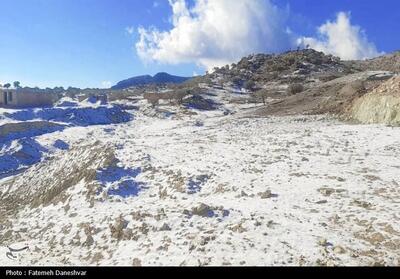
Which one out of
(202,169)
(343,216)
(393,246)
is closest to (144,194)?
(202,169)

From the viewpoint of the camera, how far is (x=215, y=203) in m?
14.5

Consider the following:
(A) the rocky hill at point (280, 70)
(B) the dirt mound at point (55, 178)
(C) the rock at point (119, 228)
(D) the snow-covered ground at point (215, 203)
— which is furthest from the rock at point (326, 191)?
(A) the rocky hill at point (280, 70)

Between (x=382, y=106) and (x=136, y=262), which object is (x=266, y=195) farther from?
(x=382, y=106)

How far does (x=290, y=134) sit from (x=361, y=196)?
1234 cm

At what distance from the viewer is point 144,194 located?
16.7 meters

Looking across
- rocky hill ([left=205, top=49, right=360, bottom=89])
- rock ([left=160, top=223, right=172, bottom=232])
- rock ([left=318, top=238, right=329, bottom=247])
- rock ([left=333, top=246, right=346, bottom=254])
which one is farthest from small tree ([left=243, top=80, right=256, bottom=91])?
rock ([left=333, top=246, right=346, bottom=254])

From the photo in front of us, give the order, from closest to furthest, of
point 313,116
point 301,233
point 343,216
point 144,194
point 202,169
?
1. point 301,233
2. point 343,216
3. point 144,194
4. point 202,169
5. point 313,116

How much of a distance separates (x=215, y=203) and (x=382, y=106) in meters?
18.1

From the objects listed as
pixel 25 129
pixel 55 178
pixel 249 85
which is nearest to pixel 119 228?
pixel 55 178

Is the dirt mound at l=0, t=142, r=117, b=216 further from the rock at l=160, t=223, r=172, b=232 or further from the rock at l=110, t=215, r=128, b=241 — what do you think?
the rock at l=160, t=223, r=172, b=232

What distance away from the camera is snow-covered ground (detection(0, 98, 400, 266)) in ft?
36.2

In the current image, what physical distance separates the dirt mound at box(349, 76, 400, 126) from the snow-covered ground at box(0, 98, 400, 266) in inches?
91.2
